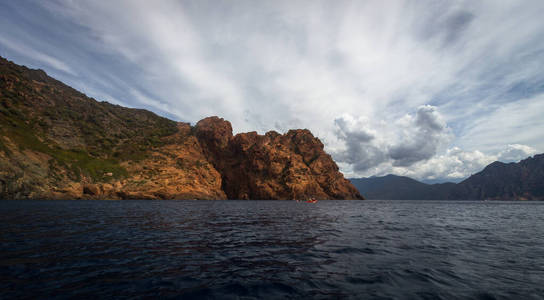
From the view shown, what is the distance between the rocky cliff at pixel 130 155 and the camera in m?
66.6

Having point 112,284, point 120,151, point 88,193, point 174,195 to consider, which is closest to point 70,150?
point 120,151

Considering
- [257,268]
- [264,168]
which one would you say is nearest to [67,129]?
[264,168]

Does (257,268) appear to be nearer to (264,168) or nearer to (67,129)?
(67,129)

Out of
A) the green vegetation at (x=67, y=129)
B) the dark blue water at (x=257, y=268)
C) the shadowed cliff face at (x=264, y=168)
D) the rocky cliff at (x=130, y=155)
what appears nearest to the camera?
the dark blue water at (x=257, y=268)

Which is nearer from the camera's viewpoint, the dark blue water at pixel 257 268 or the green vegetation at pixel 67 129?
the dark blue water at pixel 257 268

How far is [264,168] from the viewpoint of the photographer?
5463 inches

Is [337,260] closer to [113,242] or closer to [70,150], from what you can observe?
[113,242]

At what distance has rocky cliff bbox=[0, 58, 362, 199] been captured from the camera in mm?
66562

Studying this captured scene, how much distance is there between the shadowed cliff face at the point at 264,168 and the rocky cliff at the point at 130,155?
0.62 metres

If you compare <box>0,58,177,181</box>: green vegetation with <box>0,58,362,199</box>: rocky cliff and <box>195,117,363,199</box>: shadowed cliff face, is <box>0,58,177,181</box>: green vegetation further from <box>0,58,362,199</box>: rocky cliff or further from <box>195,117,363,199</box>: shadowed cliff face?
<box>195,117,363,199</box>: shadowed cliff face

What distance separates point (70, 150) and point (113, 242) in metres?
97.4

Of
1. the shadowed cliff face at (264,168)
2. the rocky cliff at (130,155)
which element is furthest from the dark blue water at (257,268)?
the shadowed cliff face at (264,168)

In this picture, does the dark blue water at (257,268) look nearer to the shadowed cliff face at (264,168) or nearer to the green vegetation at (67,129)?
the green vegetation at (67,129)

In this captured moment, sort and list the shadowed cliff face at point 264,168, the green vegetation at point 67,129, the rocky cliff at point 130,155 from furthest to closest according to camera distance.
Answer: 1. the shadowed cliff face at point 264,168
2. the green vegetation at point 67,129
3. the rocky cliff at point 130,155
